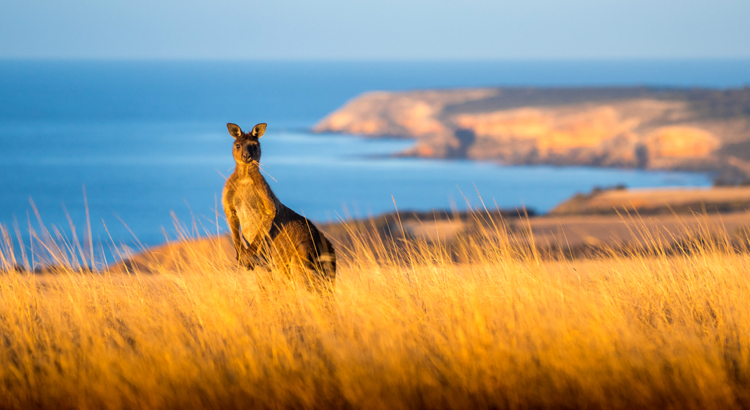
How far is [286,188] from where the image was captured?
90812 mm

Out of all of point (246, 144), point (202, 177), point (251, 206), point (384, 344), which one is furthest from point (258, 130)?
point (202, 177)

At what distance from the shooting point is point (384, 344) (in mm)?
4969

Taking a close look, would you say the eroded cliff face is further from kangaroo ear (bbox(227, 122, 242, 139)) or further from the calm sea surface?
kangaroo ear (bbox(227, 122, 242, 139))

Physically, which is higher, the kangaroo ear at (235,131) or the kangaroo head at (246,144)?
the kangaroo ear at (235,131)

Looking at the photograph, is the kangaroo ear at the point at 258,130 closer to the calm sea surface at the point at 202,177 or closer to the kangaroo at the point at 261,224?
the kangaroo at the point at 261,224

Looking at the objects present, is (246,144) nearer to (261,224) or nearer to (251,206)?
(251,206)

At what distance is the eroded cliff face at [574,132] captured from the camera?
8075 cm

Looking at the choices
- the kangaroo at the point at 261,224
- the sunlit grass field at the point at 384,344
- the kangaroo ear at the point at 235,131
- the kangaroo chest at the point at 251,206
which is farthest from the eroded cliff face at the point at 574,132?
the kangaroo ear at the point at 235,131

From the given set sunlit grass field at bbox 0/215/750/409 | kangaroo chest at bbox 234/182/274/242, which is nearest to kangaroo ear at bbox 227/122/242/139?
kangaroo chest at bbox 234/182/274/242

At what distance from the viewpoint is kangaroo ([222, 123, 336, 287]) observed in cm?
552

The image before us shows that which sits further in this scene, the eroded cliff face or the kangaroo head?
the eroded cliff face

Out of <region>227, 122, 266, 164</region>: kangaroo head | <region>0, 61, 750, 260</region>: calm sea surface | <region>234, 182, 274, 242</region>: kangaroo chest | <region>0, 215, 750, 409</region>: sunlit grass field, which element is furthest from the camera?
<region>0, 61, 750, 260</region>: calm sea surface

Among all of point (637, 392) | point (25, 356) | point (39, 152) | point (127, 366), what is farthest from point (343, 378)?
point (39, 152)

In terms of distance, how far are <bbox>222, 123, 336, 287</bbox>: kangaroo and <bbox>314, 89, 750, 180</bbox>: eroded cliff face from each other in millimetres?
72003
